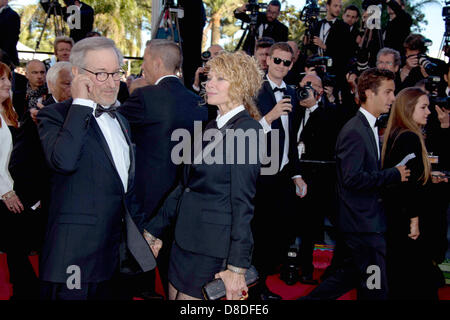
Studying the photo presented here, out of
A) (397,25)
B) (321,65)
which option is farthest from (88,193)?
(397,25)

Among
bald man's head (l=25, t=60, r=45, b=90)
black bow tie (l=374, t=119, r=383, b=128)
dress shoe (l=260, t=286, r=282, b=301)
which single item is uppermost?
bald man's head (l=25, t=60, r=45, b=90)

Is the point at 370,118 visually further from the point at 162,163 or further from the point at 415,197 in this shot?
the point at 162,163

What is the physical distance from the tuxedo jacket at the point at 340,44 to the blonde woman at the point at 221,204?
3.67 meters

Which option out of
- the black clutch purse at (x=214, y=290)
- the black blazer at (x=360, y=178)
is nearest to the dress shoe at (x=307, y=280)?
the black blazer at (x=360, y=178)

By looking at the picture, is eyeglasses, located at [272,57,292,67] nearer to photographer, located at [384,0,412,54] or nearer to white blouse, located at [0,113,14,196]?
white blouse, located at [0,113,14,196]

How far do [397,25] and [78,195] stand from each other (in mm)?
5224

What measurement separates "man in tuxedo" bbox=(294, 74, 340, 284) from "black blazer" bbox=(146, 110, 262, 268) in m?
1.98

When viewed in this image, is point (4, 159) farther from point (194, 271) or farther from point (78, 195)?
point (194, 271)

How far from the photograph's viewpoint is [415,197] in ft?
10.3

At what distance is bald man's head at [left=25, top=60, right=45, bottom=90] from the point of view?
510 cm

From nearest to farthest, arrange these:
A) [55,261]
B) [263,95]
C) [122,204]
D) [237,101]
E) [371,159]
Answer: [55,261]
[122,204]
[237,101]
[371,159]
[263,95]

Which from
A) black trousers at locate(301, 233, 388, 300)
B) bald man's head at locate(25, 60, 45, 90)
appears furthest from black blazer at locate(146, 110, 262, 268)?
bald man's head at locate(25, 60, 45, 90)

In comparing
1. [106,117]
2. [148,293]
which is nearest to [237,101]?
[106,117]
